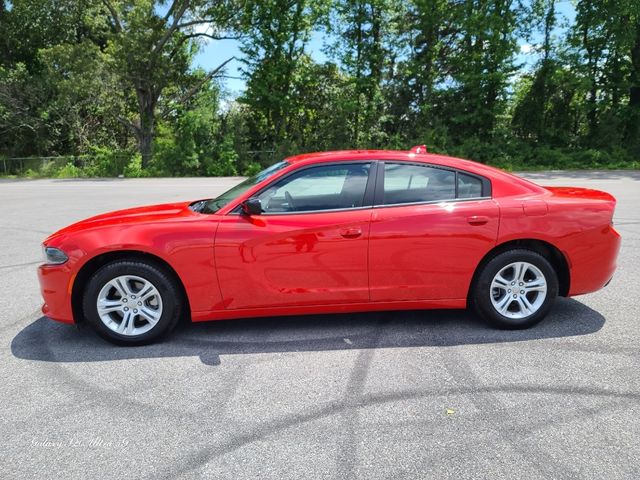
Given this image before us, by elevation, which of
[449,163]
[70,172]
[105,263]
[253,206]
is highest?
[449,163]

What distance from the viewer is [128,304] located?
3.78 m

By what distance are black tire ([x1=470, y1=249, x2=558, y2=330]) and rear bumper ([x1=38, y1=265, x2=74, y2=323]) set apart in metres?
3.30

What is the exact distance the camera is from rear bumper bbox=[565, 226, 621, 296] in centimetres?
396

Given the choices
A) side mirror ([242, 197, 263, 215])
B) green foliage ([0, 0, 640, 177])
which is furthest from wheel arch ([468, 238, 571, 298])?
green foliage ([0, 0, 640, 177])

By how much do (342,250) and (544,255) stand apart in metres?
1.76

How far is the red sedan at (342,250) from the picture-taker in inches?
146

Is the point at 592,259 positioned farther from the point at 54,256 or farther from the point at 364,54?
the point at 364,54

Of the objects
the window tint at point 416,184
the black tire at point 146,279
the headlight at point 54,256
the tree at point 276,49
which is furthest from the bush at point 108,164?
the window tint at point 416,184

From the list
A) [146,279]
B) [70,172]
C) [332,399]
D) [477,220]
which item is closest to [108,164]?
[70,172]

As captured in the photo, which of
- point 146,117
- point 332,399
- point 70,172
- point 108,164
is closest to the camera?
point 332,399

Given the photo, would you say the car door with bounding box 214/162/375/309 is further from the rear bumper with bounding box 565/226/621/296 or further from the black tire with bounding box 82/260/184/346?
the rear bumper with bounding box 565/226/621/296

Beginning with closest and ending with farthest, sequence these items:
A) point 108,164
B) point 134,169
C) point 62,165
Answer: point 134,169
point 108,164
point 62,165

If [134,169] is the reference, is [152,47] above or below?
above

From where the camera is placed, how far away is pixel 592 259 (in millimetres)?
3996
